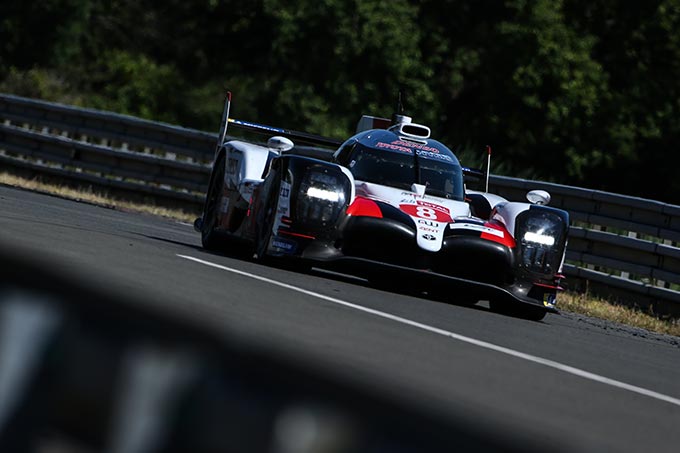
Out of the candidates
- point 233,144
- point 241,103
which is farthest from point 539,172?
point 233,144

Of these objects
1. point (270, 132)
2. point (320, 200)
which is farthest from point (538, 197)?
point (270, 132)

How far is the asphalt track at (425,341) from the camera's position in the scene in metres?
5.43

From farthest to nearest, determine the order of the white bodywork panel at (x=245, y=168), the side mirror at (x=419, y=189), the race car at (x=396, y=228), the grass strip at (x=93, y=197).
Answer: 1. the grass strip at (x=93, y=197)
2. the white bodywork panel at (x=245, y=168)
3. the side mirror at (x=419, y=189)
4. the race car at (x=396, y=228)

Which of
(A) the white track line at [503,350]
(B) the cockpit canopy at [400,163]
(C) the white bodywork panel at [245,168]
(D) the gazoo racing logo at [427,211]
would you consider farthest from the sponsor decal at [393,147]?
(A) the white track line at [503,350]

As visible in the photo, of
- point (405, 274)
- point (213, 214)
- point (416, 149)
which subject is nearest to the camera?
point (405, 274)

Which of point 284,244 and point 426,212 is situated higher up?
point 426,212

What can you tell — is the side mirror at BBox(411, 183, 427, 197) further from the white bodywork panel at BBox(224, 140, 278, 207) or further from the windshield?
the white bodywork panel at BBox(224, 140, 278, 207)

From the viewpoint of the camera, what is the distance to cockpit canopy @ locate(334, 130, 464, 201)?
1167cm

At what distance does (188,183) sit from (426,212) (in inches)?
359

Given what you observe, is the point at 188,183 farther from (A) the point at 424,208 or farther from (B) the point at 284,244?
(B) the point at 284,244

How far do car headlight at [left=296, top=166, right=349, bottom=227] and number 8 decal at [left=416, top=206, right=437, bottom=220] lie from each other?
26.7 inches

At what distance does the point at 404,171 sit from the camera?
1182 cm

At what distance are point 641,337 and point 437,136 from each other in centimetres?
3016

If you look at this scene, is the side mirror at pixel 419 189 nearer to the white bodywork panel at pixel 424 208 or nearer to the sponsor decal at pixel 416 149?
the white bodywork panel at pixel 424 208
